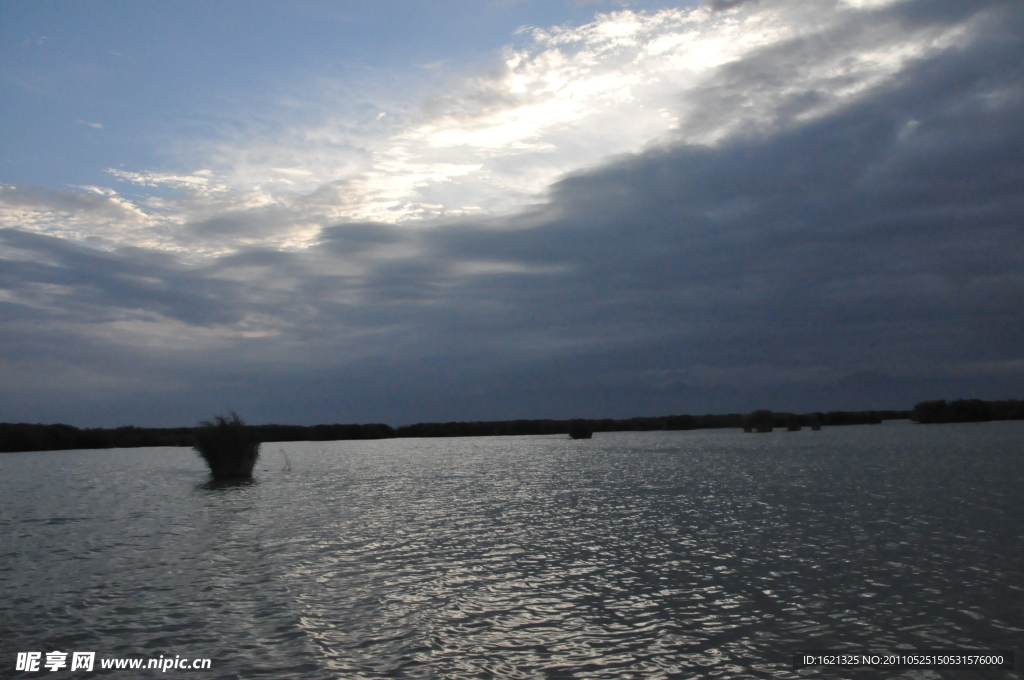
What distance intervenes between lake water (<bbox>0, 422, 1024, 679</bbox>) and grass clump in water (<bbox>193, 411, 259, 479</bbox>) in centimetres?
995

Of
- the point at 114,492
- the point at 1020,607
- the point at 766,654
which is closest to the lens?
the point at 766,654

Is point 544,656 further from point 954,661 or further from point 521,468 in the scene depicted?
point 521,468

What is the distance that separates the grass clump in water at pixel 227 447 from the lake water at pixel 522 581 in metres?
9.95

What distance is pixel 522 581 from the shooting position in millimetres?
12344

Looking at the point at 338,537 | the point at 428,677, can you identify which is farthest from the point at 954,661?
the point at 338,537

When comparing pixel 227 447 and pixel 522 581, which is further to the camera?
pixel 227 447

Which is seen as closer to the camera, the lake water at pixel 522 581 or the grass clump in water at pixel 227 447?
the lake water at pixel 522 581

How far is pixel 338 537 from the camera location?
57.8 feet

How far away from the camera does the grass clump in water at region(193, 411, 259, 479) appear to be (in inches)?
1421

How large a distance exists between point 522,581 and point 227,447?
95.2ft

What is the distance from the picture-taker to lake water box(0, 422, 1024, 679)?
338 inches

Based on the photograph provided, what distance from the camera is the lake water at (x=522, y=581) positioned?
8594 mm

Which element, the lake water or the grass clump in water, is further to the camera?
the grass clump in water

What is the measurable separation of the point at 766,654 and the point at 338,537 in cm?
1218
